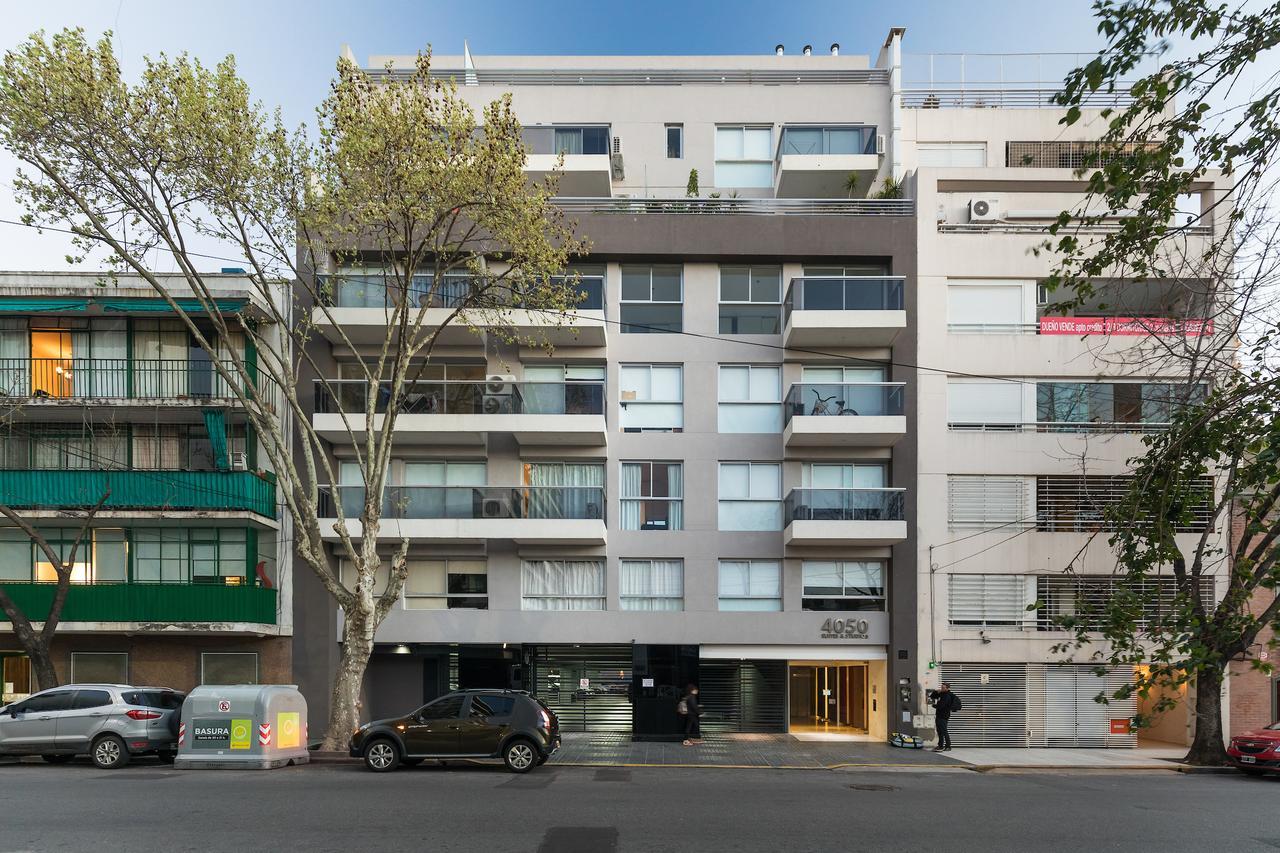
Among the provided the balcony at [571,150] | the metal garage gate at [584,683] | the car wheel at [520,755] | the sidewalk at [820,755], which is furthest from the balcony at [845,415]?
the car wheel at [520,755]

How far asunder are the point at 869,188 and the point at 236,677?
2242 centimetres

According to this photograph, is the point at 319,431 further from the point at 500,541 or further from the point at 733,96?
the point at 733,96

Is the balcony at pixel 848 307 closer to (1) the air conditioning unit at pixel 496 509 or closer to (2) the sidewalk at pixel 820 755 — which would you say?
(1) the air conditioning unit at pixel 496 509

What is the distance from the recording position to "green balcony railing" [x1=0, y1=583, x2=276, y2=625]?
21469 millimetres

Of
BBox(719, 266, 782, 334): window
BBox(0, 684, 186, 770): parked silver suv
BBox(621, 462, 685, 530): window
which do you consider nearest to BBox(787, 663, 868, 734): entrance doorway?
BBox(621, 462, 685, 530): window

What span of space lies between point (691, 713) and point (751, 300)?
11.0 metres

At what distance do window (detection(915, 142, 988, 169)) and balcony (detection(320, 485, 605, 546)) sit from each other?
14.5 metres

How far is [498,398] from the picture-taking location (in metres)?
22.7

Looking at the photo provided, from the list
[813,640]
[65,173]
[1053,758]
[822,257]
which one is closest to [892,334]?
[822,257]

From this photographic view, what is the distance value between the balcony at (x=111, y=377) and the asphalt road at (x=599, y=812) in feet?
32.4

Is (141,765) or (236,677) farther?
(236,677)

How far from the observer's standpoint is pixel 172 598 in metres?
21.5

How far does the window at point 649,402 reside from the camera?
78.6 ft

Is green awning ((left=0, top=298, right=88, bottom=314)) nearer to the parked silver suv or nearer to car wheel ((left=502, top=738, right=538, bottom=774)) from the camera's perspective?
the parked silver suv
